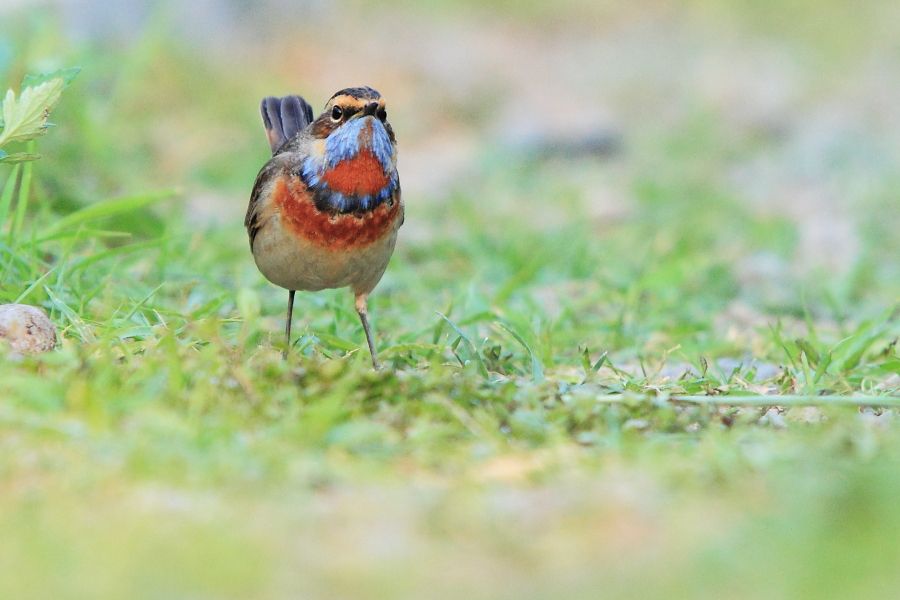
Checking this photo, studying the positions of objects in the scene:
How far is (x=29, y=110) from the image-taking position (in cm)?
376

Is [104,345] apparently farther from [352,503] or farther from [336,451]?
[352,503]

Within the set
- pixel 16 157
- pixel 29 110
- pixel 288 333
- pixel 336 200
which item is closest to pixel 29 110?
pixel 29 110

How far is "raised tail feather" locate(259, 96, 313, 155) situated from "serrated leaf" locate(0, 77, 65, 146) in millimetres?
1384

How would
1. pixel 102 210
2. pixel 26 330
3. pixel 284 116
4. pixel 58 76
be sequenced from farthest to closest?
pixel 284 116
pixel 102 210
pixel 58 76
pixel 26 330

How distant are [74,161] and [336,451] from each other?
4021 millimetres

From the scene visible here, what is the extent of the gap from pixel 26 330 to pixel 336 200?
1.05 m

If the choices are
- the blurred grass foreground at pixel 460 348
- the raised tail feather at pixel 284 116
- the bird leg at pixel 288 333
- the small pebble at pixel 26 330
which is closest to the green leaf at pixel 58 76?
the blurred grass foreground at pixel 460 348

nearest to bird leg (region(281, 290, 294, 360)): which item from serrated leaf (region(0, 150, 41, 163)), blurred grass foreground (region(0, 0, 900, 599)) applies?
blurred grass foreground (region(0, 0, 900, 599))

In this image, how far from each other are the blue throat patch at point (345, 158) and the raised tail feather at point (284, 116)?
95cm

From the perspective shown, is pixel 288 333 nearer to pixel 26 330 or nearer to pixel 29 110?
pixel 26 330

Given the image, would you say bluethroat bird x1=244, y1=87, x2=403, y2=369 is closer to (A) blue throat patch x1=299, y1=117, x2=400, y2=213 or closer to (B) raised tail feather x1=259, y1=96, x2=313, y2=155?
(A) blue throat patch x1=299, y1=117, x2=400, y2=213

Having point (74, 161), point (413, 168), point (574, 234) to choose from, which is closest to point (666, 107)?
point (413, 168)

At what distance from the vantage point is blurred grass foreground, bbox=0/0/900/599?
2.53 metres

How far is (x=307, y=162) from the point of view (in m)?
4.22
